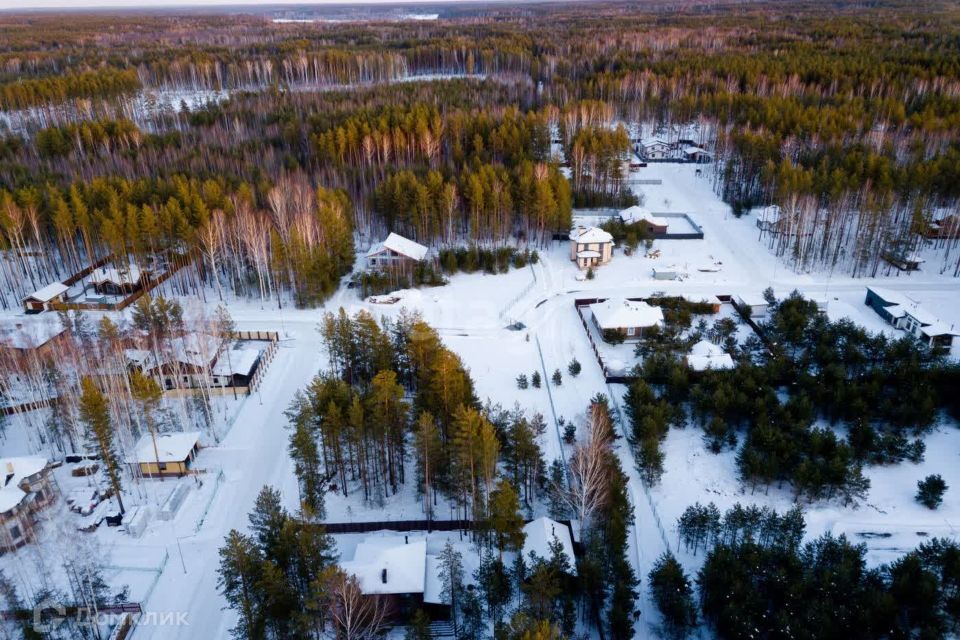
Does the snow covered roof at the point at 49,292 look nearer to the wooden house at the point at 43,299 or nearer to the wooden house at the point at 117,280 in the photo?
the wooden house at the point at 43,299

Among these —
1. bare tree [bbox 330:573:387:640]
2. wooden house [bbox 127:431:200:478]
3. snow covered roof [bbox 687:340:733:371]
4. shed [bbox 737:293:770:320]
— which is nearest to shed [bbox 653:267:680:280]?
shed [bbox 737:293:770:320]

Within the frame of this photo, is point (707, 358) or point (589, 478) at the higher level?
point (589, 478)

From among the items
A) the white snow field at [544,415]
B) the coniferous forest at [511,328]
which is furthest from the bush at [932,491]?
the white snow field at [544,415]

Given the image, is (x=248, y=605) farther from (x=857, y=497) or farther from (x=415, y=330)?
(x=857, y=497)

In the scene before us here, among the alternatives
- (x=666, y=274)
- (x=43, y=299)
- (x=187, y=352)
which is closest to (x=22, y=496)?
(x=187, y=352)

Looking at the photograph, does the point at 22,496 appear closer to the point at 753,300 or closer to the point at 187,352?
the point at 187,352

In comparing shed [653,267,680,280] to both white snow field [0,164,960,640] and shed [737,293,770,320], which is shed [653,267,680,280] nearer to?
white snow field [0,164,960,640]
